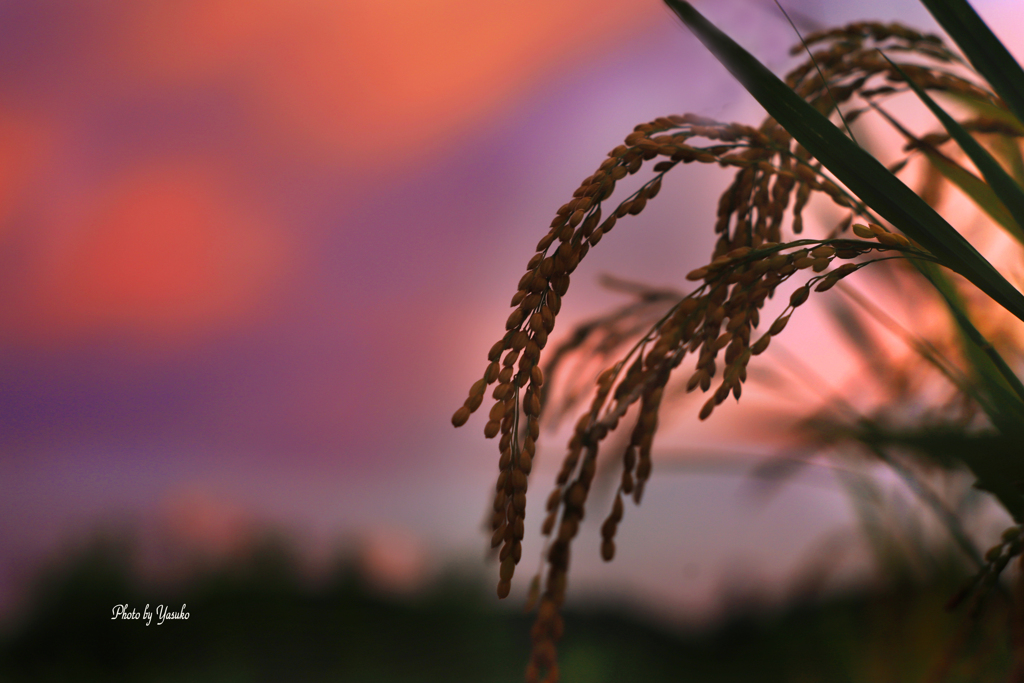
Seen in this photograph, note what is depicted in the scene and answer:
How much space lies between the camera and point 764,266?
1.30ft

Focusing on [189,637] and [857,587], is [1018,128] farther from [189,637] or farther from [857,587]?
[189,637]

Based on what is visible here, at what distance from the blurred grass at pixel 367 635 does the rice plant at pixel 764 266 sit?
0.70 m

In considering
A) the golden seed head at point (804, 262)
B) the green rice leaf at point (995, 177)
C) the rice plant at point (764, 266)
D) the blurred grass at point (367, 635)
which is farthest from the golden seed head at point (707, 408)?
the blurred grass at point (367, 635)

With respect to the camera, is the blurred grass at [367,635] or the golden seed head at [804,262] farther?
the blurred grass at [367,635]

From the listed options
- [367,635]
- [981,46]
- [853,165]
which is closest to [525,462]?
[853,165]

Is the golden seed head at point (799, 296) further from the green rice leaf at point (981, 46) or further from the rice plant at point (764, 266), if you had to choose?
the green rice leaf at point (981, 46)

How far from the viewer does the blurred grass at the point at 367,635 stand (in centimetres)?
98

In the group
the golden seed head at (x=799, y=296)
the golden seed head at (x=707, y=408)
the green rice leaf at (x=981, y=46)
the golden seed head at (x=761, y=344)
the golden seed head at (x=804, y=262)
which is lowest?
the golden seed head at (x=707, y=408)

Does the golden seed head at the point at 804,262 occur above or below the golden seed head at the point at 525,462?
above

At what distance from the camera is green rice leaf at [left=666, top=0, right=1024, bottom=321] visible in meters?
0.36

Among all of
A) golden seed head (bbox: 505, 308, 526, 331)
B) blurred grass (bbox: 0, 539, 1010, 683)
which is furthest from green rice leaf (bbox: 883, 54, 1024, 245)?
blurred grass (bbox: 0, 539, 1010, 683)

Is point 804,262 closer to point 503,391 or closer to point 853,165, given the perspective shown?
point 853,165

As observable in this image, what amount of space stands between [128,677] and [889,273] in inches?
55.9

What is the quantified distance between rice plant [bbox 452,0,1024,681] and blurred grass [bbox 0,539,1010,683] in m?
0.70
